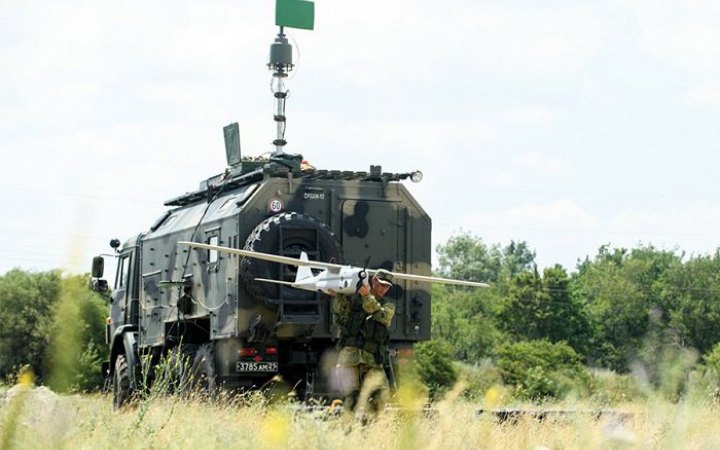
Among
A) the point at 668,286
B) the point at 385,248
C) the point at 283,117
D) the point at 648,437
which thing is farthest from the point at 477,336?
the point at 648,437

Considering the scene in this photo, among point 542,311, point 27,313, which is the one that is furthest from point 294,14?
point 542,311

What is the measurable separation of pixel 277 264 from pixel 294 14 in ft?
33.0

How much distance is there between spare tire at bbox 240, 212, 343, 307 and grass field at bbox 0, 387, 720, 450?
2.95 m

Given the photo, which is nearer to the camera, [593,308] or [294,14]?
[294,14]

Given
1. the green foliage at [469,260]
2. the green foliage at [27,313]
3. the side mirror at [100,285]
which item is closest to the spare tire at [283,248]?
the green foliage at [27,313]

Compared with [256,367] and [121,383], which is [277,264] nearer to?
[256,367]

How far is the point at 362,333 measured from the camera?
1198cm

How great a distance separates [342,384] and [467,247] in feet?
333

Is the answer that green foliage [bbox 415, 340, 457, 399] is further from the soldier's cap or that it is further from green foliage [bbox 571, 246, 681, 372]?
green foliage [bbox 571, 246, 681, 372]

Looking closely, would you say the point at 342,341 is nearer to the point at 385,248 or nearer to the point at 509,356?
the point at 385,248

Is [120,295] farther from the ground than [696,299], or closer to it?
closer to it

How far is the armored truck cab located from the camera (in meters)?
14.2

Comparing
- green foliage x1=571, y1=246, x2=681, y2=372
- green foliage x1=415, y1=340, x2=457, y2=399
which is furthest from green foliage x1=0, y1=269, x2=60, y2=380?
green foliage x1=571, y1=246, x2=681, y2=372

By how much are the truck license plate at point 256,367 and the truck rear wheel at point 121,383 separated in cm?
Result: 374
